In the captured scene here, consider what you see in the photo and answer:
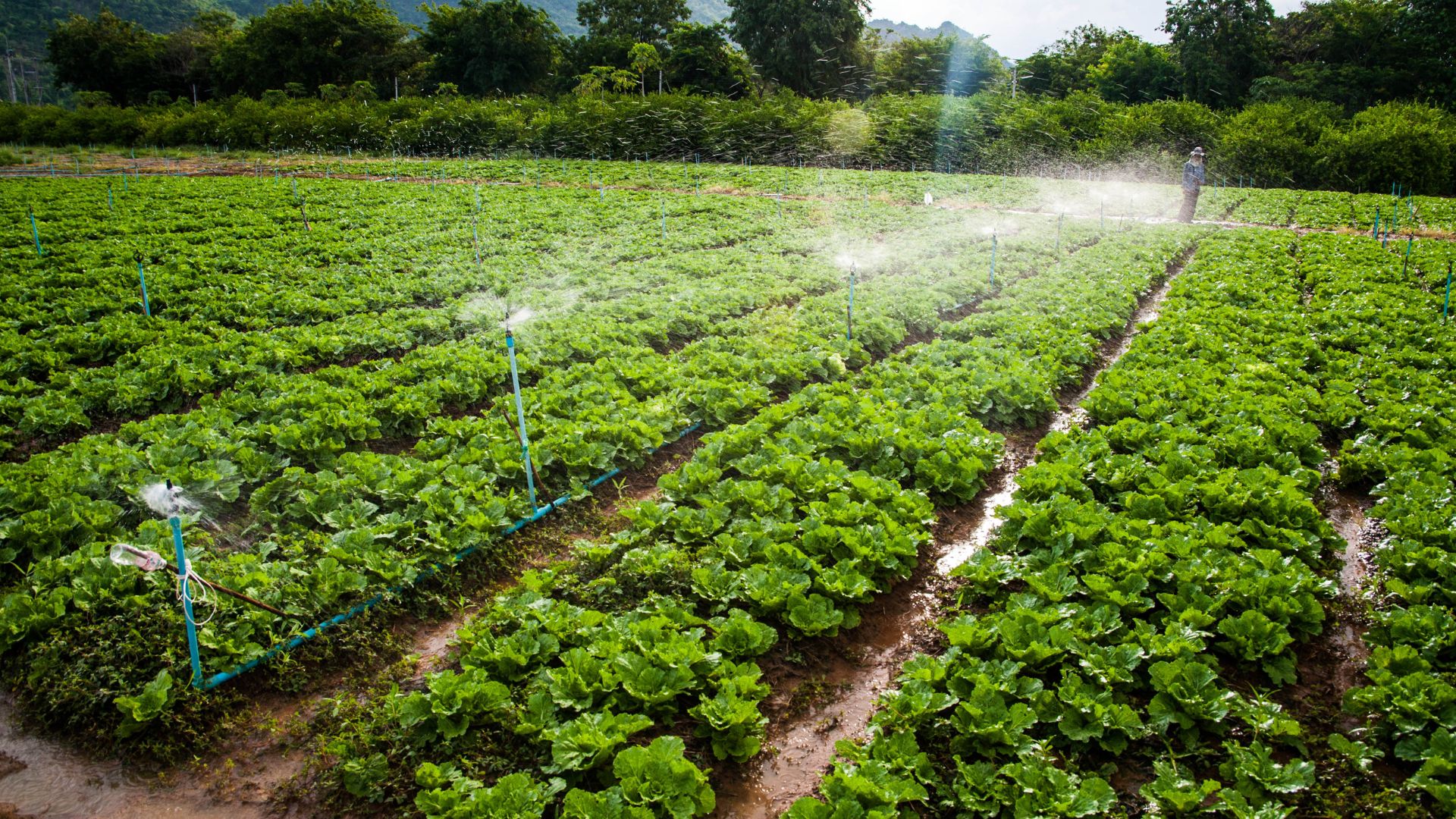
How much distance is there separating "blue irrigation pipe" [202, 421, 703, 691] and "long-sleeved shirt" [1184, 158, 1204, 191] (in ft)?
89.3

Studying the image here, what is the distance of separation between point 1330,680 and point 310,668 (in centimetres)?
665

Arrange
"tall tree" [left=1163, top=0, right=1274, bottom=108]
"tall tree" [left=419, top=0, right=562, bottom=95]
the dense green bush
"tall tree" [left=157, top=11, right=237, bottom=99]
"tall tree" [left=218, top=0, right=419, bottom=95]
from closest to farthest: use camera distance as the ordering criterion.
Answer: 1. the dense green bush
2. "tall tree" [left=1163, top=0, right=1274, bottom=108]
3. "tall tree" [left=419, top=0, right=562, bottom=95]
4. "tall tree" [left=218, top=0, right=419, bottom=95]
5. "tall tree" [left=157, top=11, right=237, bottom=99]

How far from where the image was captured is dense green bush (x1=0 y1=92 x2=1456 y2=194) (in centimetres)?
3975

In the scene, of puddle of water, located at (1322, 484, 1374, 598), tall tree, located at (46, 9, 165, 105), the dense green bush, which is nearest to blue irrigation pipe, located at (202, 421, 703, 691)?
puddle of water, located at (1322, 484, 1374, 598)

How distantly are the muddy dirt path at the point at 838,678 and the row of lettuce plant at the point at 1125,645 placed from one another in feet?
0.76

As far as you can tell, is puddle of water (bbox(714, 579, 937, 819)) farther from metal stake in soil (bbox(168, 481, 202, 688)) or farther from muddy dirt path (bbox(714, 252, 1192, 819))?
metal stake in soil (bbox(168, 481, 202, 688))

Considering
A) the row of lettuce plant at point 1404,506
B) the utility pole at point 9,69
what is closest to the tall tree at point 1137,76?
the row of lettuce plant at point 1404,506

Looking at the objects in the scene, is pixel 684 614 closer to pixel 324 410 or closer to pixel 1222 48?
pixel 324 410

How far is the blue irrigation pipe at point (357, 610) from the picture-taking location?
4879 mm

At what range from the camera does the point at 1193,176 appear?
85.9 feet

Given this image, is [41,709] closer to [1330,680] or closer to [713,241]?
[1330,680]

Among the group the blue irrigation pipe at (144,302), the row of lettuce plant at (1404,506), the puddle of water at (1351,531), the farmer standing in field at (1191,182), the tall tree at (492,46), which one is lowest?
the puddle of water at (1351,531)

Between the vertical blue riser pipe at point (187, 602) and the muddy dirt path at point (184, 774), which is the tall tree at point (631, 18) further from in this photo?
the muddy dirt path at point (184, 774)

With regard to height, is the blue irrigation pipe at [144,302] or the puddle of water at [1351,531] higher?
the blue irrigation pipe at [144,302]
